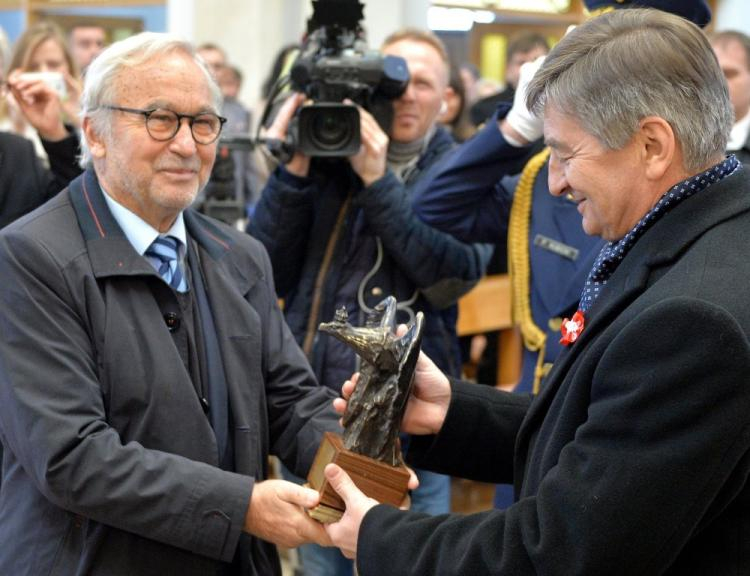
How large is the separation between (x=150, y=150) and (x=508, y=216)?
1148 mm

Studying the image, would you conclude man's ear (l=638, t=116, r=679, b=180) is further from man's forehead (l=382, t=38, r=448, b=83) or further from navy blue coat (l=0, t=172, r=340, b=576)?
man's forehead (l=382, t=38, r=448, b=83)

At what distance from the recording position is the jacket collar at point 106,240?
1.97m

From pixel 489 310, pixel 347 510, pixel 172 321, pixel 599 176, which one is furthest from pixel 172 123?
pixel 489 310

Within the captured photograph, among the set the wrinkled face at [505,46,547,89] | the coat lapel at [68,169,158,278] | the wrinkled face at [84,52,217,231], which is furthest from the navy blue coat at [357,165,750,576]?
the wrinkled face at [505,46,547,89]

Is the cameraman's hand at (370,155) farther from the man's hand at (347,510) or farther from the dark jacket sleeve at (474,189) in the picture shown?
the man's hand at (347,510)

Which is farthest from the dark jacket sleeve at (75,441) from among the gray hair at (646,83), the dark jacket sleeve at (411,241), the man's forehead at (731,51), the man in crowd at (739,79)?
the man's forehead at (731,51)

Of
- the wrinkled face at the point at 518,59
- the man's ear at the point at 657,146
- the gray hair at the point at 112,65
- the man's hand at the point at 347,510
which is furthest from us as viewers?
the wrinkled face at the point at 518,59

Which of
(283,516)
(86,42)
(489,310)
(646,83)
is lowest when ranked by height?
(489,310)

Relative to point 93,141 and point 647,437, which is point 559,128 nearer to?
point 647,437

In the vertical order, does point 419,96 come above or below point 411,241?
above

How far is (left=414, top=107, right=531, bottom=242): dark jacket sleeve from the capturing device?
9.12 ft

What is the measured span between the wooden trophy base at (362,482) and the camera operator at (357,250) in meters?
1.04

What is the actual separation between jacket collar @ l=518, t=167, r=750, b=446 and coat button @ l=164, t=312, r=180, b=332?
79 centimetres

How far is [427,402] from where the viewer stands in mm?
2123
